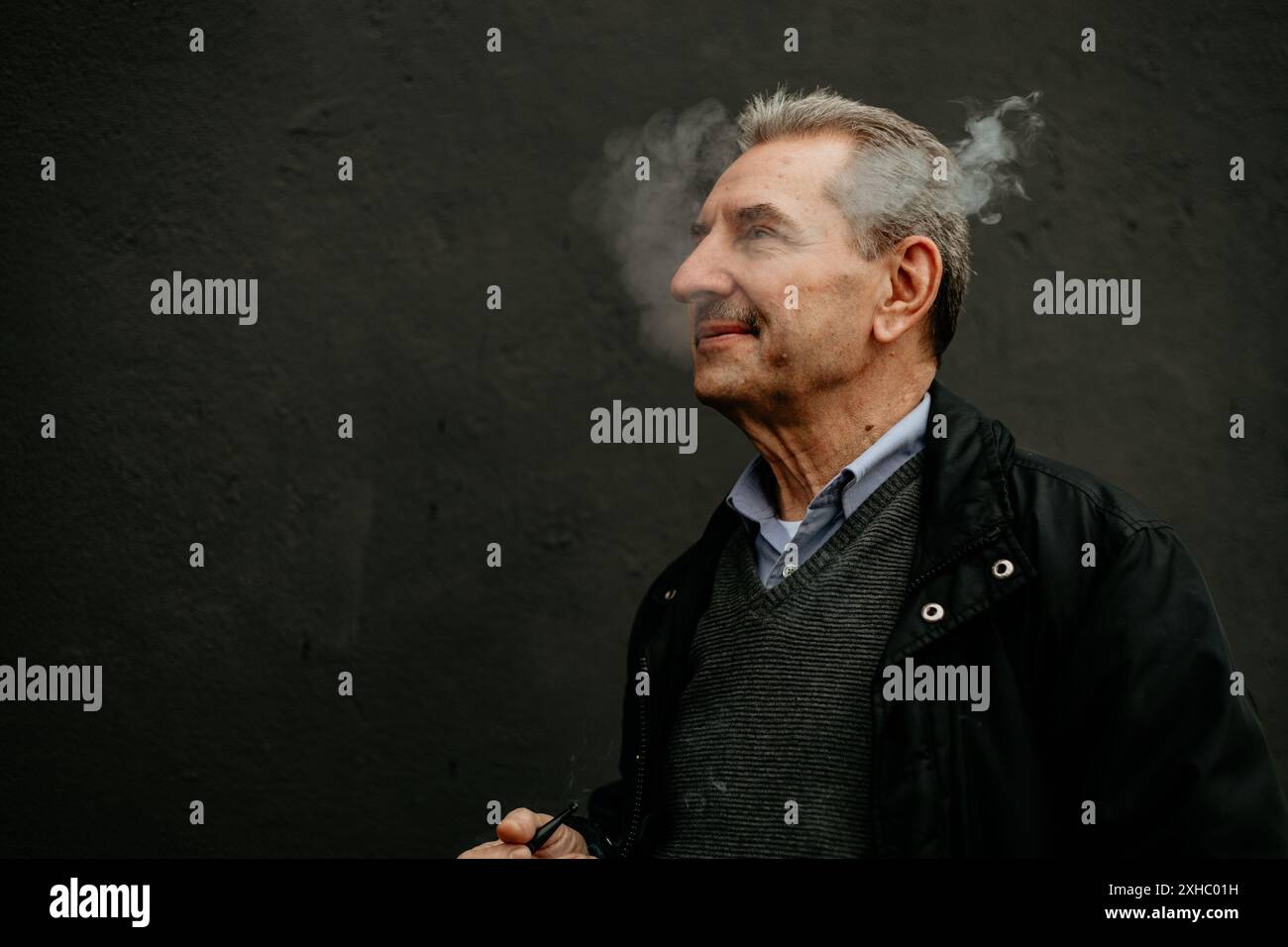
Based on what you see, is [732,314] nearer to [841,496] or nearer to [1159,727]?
[841,496]

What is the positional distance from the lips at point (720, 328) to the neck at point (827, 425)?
0.17m

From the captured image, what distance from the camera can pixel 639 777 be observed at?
2500 mm

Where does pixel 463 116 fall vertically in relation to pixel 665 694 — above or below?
above

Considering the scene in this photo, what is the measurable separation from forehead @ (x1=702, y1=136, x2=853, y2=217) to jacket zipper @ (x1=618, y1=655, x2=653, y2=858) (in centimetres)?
102

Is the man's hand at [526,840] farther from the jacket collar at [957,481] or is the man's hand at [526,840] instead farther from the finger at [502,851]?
the jacket collar at [957,481]

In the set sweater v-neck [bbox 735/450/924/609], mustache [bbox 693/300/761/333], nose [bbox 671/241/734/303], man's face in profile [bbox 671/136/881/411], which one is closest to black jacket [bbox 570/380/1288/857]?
sweater v-neck [bbox 735/450/924/609]

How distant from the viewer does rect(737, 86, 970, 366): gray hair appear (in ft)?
8.29

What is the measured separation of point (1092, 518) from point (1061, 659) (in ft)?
0.86

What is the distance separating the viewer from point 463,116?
348cm

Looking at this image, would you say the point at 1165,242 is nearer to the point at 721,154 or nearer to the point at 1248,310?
the point at 1248,310

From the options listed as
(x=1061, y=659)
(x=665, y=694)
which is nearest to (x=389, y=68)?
(x=665, y=694)

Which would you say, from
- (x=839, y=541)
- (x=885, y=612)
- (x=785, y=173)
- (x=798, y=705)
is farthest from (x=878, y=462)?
(x=785, y=173)

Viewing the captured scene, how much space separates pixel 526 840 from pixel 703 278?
1.22 metres
